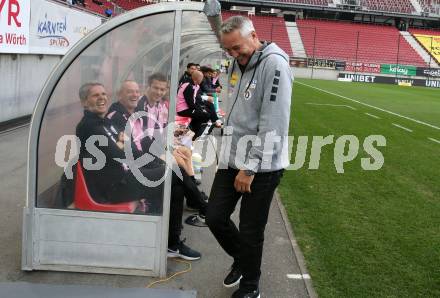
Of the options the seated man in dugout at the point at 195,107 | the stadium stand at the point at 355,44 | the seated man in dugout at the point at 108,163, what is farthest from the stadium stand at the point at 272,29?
the seated man in dugout at the point at 108,163

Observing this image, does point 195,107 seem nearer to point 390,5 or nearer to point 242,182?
point 242,182

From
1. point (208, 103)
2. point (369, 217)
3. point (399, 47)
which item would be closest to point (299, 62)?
point (399, 47)

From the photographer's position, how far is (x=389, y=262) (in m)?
5.02

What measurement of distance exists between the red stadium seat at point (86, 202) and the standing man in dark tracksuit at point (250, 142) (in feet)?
2.38

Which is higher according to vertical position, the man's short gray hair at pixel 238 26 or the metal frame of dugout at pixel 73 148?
the man's short gray hair at pixel 238 26

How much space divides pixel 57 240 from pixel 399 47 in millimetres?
59222

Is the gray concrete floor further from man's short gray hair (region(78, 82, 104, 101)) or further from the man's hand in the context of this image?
man's short gray hair (region(78, 82, 104, 101))

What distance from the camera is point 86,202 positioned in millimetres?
4246

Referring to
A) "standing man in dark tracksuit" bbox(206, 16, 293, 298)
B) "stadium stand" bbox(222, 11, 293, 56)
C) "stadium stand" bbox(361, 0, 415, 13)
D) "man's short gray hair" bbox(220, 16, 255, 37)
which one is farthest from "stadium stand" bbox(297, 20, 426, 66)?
"man's short gray hair" bbox(220, 16, 255, 37)

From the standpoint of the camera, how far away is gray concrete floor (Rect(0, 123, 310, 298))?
419 cm

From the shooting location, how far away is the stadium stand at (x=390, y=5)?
204 ft

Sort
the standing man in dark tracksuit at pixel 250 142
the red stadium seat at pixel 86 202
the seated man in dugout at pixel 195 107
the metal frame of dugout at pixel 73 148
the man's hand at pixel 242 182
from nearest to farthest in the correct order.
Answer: the standing man in dark tracksuit at pixel 250 142, the man's hand at pixel 242 182, the metal frame of dugout at pixel 73 148, the red stadium seat at pixel 86 202, the seated man in dugout at pixel 195 107

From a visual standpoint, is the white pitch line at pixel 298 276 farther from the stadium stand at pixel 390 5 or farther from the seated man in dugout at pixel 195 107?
the stadium stand at pixel 390 5

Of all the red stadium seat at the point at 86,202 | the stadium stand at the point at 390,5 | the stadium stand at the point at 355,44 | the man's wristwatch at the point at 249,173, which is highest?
the stadium stand at the point at 390,5
